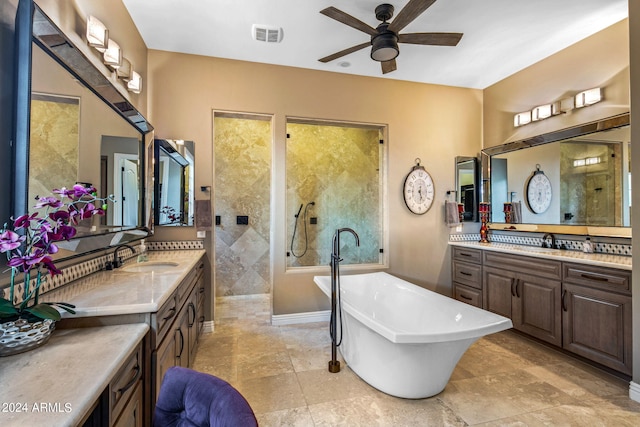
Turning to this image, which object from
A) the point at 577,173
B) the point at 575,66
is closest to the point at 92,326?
the point at 577,173

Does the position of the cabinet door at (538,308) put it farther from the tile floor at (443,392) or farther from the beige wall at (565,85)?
the beige wall at (565,85)

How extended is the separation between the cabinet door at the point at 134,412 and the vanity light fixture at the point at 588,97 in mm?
4106

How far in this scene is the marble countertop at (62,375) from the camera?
0.70 m

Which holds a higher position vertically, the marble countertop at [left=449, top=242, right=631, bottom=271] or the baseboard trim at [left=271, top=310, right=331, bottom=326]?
the marble countertop at [left=449, top=242, right=631, bottom=271]

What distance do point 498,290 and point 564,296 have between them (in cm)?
66

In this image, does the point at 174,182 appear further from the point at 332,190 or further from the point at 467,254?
the point at 467,254

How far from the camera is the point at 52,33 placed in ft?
4.56

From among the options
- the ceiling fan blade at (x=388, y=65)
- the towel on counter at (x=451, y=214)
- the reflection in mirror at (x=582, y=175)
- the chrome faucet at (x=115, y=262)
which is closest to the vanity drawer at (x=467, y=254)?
the towel on counter at (x=451, y=214)

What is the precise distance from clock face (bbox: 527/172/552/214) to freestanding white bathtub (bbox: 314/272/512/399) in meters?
1.82

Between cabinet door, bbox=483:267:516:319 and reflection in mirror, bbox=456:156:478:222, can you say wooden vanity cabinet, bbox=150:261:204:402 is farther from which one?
reflection in mirror, bbox=456:156:478:222

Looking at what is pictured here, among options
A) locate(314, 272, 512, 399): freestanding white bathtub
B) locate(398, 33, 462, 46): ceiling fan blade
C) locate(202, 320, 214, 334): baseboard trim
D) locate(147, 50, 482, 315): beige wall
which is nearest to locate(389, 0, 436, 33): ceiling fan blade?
locate(398, 33, 462, 46): ceiling fan blade

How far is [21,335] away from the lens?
3.19 feet

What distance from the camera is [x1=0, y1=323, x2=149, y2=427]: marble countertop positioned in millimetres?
695

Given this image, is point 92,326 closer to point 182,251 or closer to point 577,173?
point 182,251
